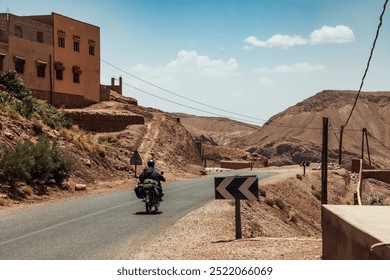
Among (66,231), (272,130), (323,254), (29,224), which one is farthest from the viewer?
(272,130)

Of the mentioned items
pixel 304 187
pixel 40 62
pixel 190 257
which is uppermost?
pixel 40 62

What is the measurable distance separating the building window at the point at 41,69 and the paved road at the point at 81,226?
3290 cm

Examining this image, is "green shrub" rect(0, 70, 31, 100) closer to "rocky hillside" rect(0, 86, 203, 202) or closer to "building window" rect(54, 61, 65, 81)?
"rocky hillside" rect(0, 86, 203, 202)

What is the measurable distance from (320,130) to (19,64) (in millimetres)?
120736

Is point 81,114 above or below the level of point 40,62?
below

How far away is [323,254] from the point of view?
8.64m

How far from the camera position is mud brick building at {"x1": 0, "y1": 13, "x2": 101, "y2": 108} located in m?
49.1

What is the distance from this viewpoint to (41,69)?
52781mm

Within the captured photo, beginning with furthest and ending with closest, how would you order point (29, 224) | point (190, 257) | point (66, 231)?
point (29, 224) → point (66, 231) → point (190, 257)

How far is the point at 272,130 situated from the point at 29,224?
156 metres

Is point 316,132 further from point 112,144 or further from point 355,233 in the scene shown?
point 355,233

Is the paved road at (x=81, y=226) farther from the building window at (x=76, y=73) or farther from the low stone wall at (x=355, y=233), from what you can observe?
the building window at (x=76, y=73)

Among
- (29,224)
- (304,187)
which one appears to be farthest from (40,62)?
(29,224)

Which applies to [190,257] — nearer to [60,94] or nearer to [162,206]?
[162,206]
